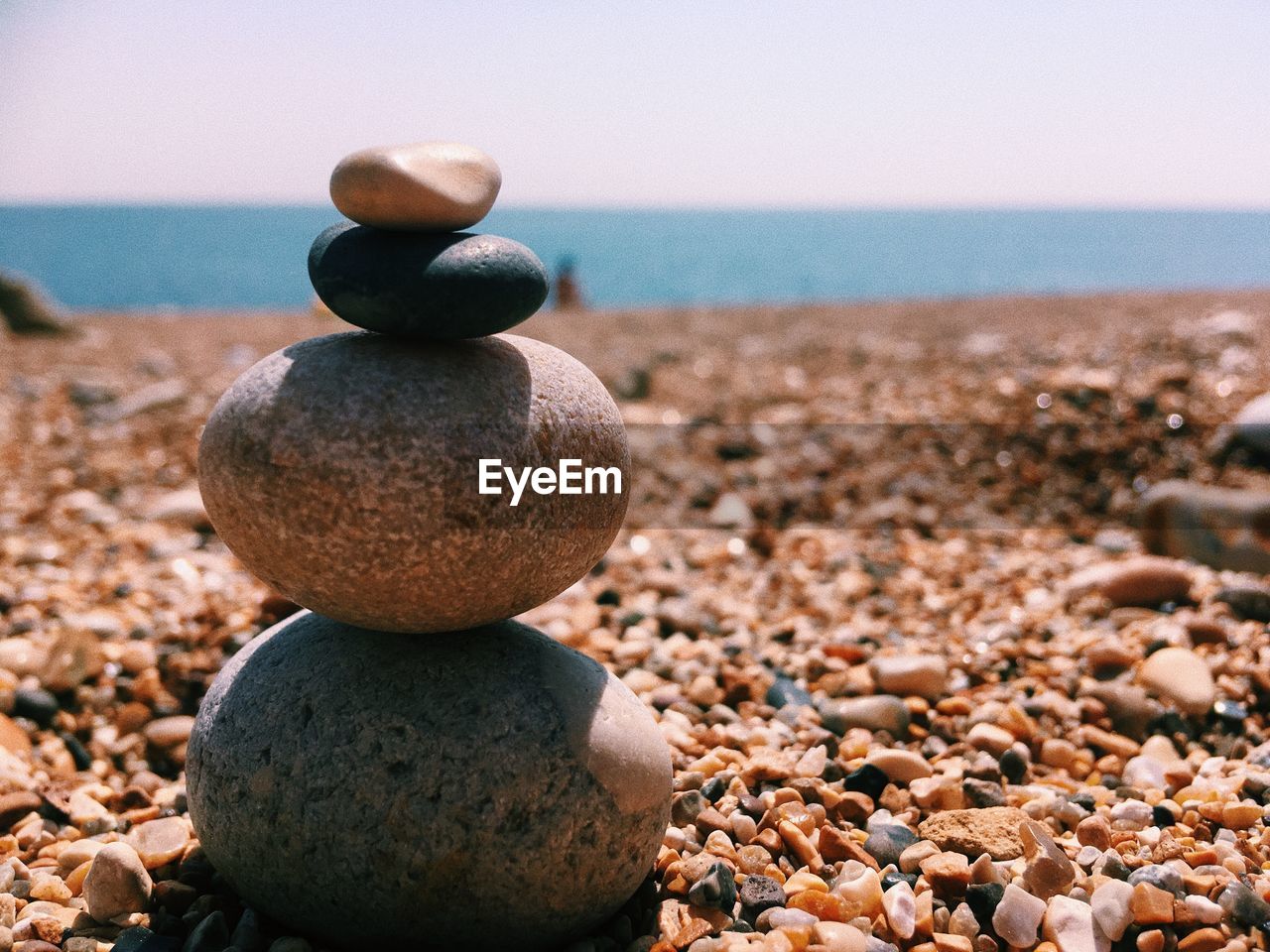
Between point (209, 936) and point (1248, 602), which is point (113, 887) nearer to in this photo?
point (209, 936)

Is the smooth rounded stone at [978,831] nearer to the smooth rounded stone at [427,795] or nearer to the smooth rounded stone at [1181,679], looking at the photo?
the smooth rounded stone at [427,795]

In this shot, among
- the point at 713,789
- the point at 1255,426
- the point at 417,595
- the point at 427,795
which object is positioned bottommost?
the point at 713,789

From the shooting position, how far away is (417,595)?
2861 mm

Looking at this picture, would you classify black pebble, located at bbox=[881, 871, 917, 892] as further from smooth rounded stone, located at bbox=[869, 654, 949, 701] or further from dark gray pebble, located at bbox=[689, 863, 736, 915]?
smooth rounded stone, located at bbox=[869, 654, 949, 701]

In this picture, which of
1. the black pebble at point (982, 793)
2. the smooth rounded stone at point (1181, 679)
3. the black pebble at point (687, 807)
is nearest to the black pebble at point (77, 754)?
the black pebble at point (687, 807)

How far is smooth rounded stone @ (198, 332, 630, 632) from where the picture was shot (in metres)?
2.75

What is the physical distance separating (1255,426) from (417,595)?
23.7 feet

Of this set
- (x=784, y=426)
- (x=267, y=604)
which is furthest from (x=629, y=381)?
(x=267, y=604)

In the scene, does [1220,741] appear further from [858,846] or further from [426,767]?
[426,767]

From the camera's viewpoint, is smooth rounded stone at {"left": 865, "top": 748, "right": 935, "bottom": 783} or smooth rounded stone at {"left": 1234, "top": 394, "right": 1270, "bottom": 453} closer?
smooth rounded stone at {"left": 865, "top": 748, "right": 935, "bottom": 783}

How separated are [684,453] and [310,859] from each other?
20.4 ft

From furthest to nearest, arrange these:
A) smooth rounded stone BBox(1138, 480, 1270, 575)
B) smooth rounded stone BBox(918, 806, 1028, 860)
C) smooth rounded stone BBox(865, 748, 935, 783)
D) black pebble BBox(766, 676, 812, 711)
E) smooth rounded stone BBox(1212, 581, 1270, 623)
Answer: smooth rounded stone BBox(1138, 480, 1270, 575)
smooth rounded stone BBox(1212, 581, 1270, 623)
black pebble BBox(766, 676, 812, 711)
smooth rounded stone BBox(865, 748, 935, 783)
smooth rounded stone BBox(918, 806, 1028, 860)

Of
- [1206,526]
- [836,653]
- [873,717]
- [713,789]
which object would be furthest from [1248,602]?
[713,789]

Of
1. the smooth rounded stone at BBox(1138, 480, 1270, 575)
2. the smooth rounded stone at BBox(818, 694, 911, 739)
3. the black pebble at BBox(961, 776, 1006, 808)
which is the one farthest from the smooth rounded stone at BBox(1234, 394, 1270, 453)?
the black pebble at BBox(961, 776, 1006, 808)
